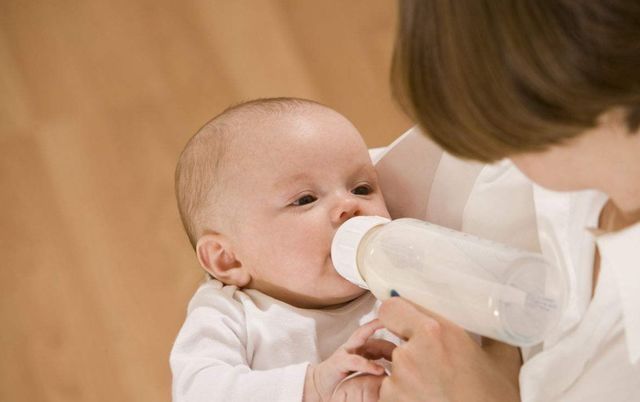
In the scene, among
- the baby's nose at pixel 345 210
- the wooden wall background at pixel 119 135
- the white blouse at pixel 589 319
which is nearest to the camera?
the white blouse at pixel 589 319

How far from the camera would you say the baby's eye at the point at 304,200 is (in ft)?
3.34

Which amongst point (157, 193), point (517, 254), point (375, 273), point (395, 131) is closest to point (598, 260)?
point (517, 254)

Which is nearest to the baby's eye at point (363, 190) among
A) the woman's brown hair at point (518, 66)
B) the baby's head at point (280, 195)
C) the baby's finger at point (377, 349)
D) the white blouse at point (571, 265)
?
the baby's head at point (280, 195)

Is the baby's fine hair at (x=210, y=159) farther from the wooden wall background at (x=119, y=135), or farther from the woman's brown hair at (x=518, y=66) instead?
the woman's brown hair at (x=518, y=66)

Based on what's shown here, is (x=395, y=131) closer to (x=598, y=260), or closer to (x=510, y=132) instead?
(x=598, y=260)

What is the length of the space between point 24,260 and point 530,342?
113cm

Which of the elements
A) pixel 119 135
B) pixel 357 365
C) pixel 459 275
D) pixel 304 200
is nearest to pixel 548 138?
pixel 459 275

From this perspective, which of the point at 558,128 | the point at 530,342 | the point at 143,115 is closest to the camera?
the point at 558,128

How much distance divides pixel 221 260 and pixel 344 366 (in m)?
0.31

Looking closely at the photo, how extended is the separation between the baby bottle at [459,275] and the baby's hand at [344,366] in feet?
0.21

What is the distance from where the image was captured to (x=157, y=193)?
158 centimetres

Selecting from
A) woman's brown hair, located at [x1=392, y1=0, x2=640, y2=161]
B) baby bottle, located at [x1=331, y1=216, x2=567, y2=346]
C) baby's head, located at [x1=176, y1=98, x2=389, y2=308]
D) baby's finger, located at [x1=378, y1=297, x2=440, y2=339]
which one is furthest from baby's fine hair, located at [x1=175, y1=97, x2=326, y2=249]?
woman's brown hair, located at [x1=392, y1=0, x2=640, y2=161]

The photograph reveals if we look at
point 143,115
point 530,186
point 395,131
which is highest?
point 143,115

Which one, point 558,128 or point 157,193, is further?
point 157,193
